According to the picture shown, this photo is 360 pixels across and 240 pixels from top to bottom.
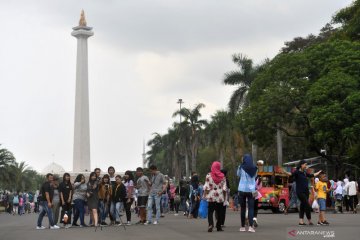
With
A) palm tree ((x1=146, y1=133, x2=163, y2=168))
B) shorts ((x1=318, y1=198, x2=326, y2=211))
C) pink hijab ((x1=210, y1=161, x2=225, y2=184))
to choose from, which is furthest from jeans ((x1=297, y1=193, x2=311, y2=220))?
palm tree ((x1=146, y1=133, x2=163, y2=168))

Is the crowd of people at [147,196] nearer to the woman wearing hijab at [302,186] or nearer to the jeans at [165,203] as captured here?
the woman wearing hijab at [302,186]

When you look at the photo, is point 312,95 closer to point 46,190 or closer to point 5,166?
point 46,190

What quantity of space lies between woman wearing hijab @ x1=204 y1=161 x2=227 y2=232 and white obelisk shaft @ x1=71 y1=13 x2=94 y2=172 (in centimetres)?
6715

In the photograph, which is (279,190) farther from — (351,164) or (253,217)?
(351,164)

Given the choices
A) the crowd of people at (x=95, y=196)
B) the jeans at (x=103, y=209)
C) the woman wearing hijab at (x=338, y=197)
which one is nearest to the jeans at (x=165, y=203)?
the woman wearing hijab at (x=338, y=197)

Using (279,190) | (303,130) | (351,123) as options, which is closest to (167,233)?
(279,190)

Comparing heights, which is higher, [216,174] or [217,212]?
[216,174]

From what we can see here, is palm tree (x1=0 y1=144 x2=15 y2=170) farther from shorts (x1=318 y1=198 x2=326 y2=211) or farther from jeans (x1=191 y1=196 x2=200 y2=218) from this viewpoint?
shorts (x1=318 y1=198 x2=326 y2=211)

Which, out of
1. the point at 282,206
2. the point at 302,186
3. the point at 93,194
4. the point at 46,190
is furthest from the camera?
the point at 282,206

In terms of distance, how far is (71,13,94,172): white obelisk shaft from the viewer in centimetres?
8125

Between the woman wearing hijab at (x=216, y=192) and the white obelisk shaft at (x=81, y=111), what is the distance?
6715 centimetres

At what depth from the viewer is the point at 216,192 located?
15289mm

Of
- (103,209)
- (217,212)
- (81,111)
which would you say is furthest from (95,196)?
(81,111)

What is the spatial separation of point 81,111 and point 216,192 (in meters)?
67.6
